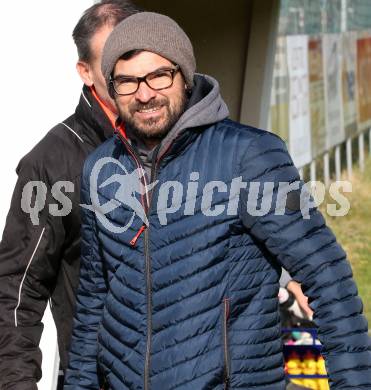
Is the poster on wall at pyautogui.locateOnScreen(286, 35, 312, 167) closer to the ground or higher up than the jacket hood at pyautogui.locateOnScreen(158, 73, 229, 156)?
higher up

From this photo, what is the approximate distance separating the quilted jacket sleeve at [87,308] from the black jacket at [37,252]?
0.19 metres

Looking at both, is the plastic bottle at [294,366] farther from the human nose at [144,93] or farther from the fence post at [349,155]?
the fence post at [349,155]

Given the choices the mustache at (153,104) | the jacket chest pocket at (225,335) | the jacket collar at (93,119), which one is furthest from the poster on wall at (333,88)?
the jacket chest pocket at (225,335)

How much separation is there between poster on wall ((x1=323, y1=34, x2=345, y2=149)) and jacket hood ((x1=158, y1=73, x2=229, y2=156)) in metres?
7.73

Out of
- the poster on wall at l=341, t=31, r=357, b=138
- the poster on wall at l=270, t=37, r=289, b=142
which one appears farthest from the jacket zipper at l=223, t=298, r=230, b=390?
the poster on wall at l=341, t=31, r=357, b=138

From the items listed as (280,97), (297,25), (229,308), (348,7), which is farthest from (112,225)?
(348,7)

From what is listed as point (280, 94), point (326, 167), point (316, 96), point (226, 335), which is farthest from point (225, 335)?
point (326, 167)

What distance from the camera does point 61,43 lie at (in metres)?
3.67

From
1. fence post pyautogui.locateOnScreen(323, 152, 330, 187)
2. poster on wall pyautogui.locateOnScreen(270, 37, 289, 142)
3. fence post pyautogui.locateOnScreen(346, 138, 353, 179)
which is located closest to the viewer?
poster on wall pyautogui.locateOnScreen(270, 37, 289, 142)

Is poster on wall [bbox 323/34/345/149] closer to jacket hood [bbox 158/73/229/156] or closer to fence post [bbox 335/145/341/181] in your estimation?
fence post [bbox 335/145/341/181]

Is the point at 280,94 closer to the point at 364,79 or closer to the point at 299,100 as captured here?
the point at 299,100

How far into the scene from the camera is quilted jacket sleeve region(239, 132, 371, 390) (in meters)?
2.54

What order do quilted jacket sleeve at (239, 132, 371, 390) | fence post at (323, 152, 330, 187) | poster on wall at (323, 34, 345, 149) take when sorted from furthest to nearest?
fence post at (323, 152, 330, 187), poster on wall at (323, 34, 345, 149), quilted jacket sleeve at (239, 132, 371, 390)

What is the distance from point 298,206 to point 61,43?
139cm
